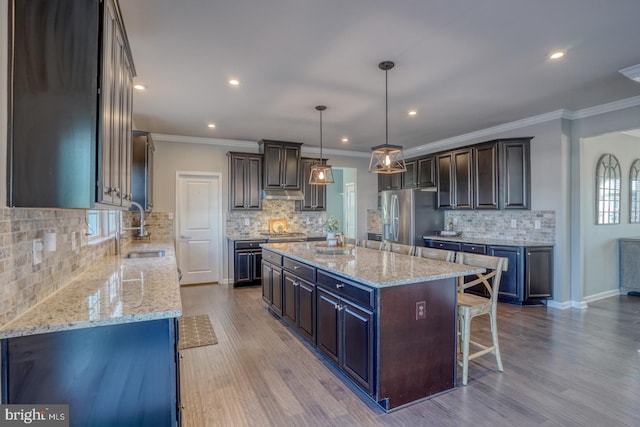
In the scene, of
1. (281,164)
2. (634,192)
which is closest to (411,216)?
(281,164)

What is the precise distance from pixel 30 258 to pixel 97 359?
0.61 meters

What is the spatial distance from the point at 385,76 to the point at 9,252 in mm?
3144

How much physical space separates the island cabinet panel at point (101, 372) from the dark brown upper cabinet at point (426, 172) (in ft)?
18.2

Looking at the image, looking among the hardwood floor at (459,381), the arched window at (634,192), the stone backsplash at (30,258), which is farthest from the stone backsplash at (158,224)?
the arched window at (634,192)

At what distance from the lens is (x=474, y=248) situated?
5.02 m

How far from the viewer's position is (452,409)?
7.33 ft

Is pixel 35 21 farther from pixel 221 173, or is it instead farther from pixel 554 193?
pixel 554 193

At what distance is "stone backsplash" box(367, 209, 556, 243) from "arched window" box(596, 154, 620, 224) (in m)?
0.97

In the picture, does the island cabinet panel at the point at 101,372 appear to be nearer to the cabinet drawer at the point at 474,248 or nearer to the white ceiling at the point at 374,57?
the white ceiling at the point at 374,57

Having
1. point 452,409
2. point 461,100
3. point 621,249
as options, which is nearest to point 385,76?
point 461,100

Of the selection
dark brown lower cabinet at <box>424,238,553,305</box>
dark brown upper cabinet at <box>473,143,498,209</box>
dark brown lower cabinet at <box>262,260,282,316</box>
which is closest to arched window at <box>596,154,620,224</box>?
dark brown lower cabinet at <box>424,238,553,305</box>

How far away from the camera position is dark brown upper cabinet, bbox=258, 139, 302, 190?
6066mm

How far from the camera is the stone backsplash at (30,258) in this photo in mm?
1354

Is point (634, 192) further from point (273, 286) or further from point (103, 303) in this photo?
point (103, 303)
